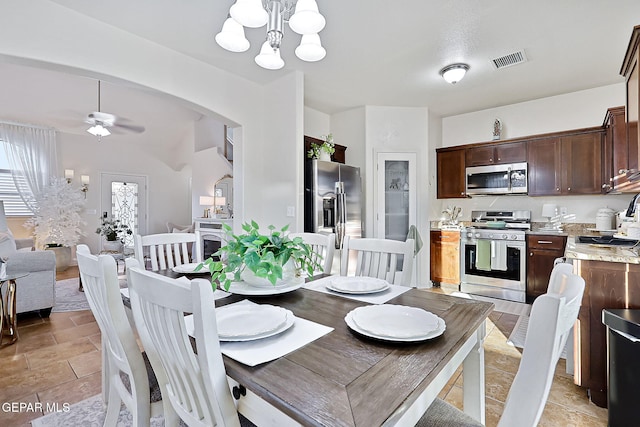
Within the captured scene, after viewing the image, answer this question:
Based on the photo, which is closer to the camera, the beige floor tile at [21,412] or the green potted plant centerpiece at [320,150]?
the beige floor tile at [21,412]

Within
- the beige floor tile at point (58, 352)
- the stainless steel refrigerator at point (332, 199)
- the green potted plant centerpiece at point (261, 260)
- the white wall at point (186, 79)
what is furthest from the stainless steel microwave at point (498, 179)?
the beige floor tile at point (58, 352)

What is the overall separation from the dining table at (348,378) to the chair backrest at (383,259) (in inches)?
22.6

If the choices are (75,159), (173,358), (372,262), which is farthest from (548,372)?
(75,159)

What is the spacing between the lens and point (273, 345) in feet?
2.93

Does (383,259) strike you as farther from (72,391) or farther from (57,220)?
(57,220)

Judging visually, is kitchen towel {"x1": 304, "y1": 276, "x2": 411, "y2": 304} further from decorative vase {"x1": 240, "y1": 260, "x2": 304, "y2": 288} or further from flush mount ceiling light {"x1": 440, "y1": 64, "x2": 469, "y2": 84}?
flush mount ceiling light {"x1": 440, "y1": 64, "x2": 469, "y2": 84}

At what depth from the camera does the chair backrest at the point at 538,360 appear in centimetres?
58

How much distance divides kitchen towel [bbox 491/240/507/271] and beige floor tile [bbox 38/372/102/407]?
13.8 ft

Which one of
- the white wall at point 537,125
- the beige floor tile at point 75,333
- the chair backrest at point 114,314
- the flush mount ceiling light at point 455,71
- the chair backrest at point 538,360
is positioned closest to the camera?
the chair backrest at point 538,360

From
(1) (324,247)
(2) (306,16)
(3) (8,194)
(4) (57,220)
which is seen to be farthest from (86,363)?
(3) (8,194)

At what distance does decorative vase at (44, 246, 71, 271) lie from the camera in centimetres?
536

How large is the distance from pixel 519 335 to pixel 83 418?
330cm

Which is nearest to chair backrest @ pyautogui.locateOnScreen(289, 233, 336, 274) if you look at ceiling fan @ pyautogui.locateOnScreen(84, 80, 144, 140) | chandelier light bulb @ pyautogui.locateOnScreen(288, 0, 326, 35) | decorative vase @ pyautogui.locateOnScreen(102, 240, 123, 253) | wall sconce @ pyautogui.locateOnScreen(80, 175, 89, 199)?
chandelier light bulb @ pyautogui.locateOnScreen(288, 0, 326, 35)

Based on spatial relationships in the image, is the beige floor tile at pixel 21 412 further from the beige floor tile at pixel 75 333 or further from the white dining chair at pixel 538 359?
the white dining chair at pixel 538 359
